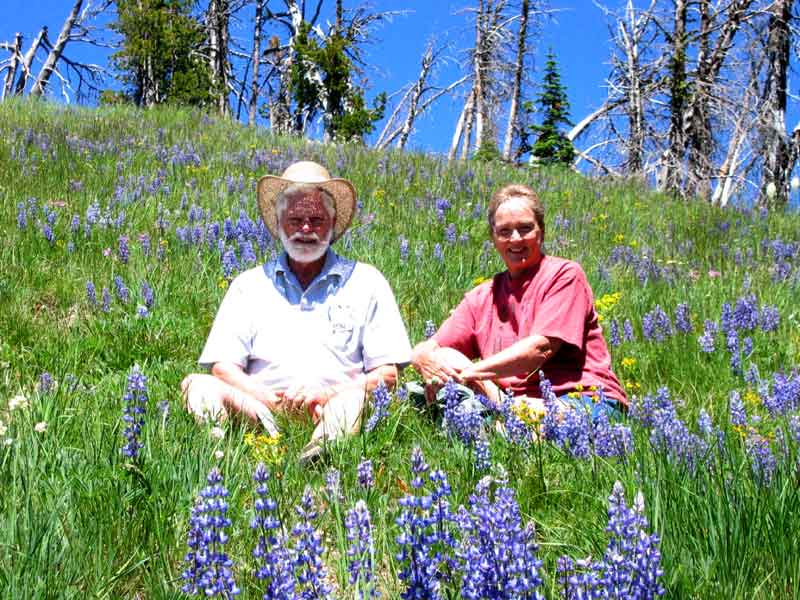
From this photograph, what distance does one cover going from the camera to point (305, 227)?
4051mm

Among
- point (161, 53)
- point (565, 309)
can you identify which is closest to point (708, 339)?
point (565, 309)

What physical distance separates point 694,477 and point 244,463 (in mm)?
1593

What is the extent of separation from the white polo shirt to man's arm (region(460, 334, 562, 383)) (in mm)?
462

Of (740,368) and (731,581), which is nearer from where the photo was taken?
(731,581)

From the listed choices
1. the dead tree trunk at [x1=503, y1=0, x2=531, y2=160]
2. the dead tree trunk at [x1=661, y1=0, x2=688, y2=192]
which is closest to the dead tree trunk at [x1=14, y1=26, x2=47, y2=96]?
the dead tree trunk at [x1=503, y1=0, x2=531, y2=160]

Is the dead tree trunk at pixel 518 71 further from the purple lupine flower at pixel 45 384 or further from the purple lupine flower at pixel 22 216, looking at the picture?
the purple lupine flower at pixel 45 384

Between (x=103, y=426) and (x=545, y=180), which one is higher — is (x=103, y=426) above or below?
below

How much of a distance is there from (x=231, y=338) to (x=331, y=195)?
93cm

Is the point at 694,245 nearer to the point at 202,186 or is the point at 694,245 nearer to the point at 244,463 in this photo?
the point at 202,186

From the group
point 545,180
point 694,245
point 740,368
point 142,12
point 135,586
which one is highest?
point 142,12

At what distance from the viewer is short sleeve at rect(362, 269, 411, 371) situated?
4.04 meters

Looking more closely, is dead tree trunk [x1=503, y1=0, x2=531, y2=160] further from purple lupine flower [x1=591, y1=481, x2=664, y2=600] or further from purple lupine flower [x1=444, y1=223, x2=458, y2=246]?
purple lupine flower [x1=591, y1=481, x2=664, y2=600]

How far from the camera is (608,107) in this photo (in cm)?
2116

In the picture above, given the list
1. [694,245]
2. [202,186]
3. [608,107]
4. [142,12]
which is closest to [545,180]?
[694,245]
